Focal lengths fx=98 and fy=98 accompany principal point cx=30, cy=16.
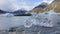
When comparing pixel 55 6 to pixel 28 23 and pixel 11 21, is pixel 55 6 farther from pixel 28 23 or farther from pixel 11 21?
pixel 11 21

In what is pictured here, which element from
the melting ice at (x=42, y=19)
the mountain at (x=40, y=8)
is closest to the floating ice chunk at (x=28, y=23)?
the melting ice at (x=42, y=19)

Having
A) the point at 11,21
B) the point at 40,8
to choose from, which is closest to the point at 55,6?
→ the point at 40,8

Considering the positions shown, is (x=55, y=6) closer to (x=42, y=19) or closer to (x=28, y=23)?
(x=42, y=19)

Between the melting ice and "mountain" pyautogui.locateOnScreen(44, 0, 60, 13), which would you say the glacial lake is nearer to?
the melting ice

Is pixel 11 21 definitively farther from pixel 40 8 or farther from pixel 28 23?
pixel 40 8

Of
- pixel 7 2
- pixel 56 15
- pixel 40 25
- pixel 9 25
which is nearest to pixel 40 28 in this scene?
pixel 40 25

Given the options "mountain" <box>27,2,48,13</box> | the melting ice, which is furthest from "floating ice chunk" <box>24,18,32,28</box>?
"mountain" <box>27,2,48,13</box>

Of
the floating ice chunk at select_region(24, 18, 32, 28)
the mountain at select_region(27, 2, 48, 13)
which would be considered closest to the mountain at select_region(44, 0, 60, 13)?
the mountain at select_region(27, 2, 48, 13)

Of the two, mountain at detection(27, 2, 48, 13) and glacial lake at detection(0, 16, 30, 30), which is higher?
mountain at detection(27, 2, 48, 13)

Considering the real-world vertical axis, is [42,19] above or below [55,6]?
below

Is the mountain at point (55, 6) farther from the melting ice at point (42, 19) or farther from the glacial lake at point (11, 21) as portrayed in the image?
the glacial lake at point (11, 21)

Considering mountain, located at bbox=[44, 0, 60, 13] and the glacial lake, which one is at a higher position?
mountain, located at bbox=[44, 0, 60, 13]

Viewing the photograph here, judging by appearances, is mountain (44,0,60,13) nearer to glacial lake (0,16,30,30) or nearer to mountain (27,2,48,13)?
mountain (27,2,48,13)

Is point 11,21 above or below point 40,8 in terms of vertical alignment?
below
